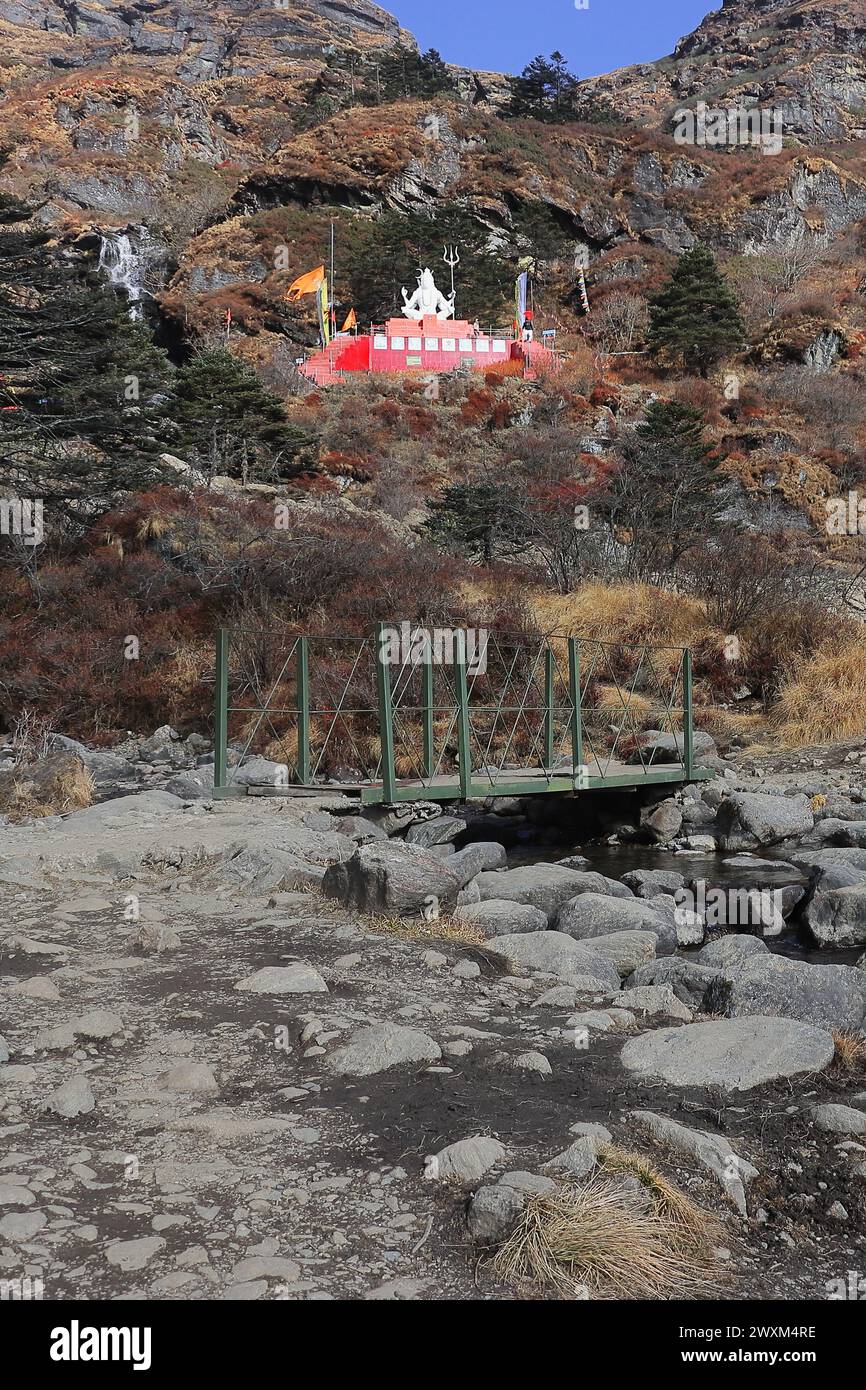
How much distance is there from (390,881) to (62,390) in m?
15.8

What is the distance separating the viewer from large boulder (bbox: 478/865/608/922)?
25.4ft

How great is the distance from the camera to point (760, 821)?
11.5 meters

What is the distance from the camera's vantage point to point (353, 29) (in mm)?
124500

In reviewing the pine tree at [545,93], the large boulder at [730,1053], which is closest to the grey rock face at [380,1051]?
the large boulder at [730,1053]

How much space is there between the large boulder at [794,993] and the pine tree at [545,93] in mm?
74753

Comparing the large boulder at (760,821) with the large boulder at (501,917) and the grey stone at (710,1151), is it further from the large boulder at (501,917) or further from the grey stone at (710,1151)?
the grey stone at (710,1151)

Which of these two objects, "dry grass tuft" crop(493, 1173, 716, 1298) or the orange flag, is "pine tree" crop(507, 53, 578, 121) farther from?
"dry grass tuft" crop(493, 1173, 716, 1298)

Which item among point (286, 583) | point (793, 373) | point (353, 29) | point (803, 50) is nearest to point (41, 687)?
point (286, 583)

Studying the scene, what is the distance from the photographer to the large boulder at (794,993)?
510cm

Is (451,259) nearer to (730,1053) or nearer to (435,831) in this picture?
(435,831)

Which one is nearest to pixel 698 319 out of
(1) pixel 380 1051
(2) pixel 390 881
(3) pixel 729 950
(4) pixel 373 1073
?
(3) pixel 729 950

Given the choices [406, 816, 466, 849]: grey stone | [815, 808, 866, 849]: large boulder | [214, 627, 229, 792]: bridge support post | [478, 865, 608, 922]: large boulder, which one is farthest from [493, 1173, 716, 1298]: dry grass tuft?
[815, 808, 866, 849]: large boulder
